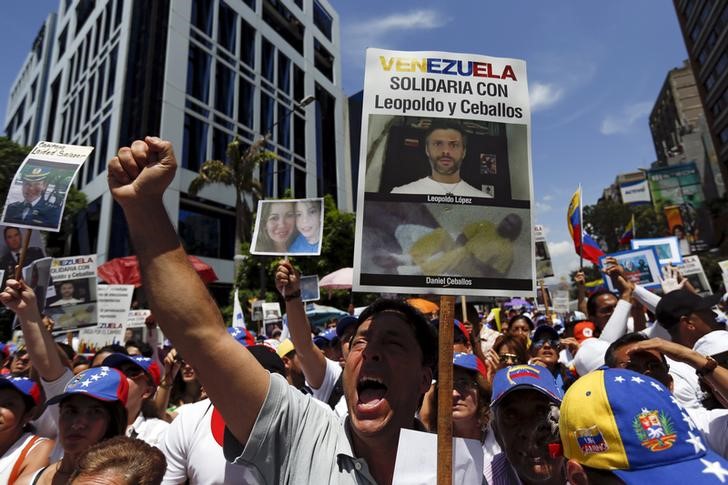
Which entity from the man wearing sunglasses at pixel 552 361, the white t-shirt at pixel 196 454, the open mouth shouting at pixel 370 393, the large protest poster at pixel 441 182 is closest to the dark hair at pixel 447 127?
the large protest poster at pixel 441 182

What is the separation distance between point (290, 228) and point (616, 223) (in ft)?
156

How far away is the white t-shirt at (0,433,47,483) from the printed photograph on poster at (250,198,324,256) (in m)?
2.07

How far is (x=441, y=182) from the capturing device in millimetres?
2141

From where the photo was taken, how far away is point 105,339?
23.8 feet

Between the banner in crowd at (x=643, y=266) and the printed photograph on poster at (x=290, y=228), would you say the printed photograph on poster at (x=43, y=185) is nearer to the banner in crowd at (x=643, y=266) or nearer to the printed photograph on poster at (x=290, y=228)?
the printed photograph on poster at (x=290, y=228)

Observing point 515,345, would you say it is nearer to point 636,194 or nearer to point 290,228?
point 290,228

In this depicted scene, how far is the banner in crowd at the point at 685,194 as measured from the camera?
55312 mm

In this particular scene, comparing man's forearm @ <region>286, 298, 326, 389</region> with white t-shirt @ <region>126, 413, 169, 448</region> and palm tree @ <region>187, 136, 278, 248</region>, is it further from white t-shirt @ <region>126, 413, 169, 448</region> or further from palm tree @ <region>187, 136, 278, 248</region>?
palm tree @ <region>187, 136, 278, 248</region>

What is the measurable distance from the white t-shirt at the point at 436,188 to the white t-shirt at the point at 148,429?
9.34 ft

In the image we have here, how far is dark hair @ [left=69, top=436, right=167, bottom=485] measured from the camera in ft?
6.67

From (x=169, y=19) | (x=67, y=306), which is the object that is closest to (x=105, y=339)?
(x=67, y=306)

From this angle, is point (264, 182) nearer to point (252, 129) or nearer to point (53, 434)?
point (252, 129)

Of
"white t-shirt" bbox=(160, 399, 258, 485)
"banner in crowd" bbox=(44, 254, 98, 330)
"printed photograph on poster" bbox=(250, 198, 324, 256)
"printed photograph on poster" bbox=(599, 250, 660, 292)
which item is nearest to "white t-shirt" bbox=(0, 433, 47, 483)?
"white t-shirt" bbox=(160, 399, 258, 485)

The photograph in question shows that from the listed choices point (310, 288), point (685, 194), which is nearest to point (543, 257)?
point (310, 288)
